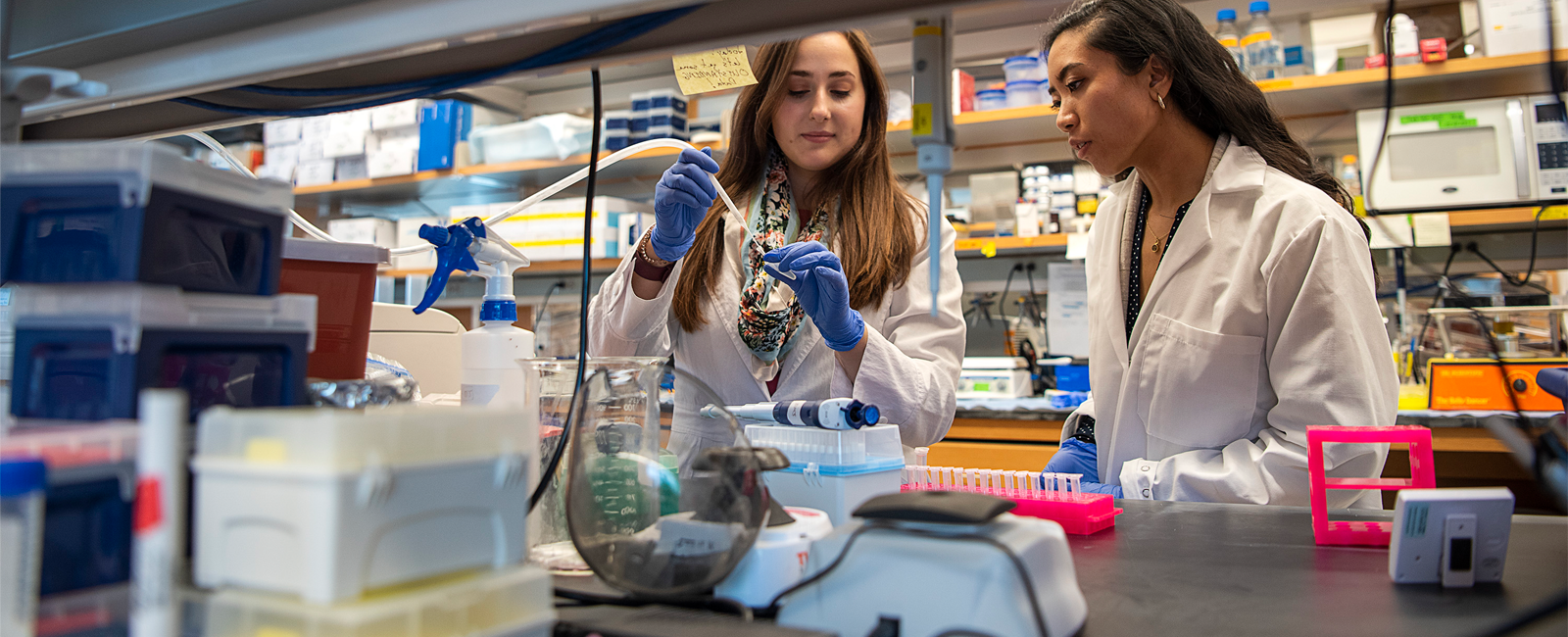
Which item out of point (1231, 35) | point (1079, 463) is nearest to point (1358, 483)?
point (1079, 463)

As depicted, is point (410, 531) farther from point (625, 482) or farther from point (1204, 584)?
point (1204, 584)

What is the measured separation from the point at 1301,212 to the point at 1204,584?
2.81 ft

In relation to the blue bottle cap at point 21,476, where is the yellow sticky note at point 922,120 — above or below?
above

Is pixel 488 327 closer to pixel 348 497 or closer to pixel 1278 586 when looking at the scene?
pixel 348 497

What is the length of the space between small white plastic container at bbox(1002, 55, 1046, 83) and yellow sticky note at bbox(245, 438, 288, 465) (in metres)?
2.89

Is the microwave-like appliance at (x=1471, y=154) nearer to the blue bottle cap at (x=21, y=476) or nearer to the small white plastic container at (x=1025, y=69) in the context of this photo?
the small white plastic container at (x=1025, y=69)

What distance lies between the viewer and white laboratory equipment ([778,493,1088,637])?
18.4 inches

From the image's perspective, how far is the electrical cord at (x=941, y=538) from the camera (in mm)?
460

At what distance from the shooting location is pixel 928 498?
52cm

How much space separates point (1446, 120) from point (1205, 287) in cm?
185

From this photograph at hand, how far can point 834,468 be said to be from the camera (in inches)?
28.8

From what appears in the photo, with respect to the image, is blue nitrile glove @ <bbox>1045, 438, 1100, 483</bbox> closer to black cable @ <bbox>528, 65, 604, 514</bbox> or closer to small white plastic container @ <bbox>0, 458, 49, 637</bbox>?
black cable @ <bbox>528, 65, 604, 514</bbox>

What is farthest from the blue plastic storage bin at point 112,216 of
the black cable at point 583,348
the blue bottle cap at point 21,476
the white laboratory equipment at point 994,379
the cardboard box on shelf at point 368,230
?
the cardboard box on shelf at point 368,230

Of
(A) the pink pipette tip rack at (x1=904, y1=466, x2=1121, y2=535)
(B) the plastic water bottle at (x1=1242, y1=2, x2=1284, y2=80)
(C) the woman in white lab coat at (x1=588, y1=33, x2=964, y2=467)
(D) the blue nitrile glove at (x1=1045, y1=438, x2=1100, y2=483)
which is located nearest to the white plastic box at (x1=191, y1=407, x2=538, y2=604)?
(A) the pink pipette tip rack at (x1=904, y1=466, x2=1121, y2=535)
